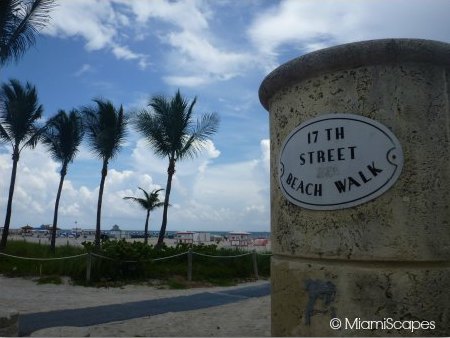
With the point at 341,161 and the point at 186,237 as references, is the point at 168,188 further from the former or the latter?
the point at 186,237

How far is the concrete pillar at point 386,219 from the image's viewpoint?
97.9 inches

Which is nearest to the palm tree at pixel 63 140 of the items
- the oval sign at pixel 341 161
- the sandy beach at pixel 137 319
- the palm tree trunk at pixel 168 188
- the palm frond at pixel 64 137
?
the palm frond at pixel 64 137

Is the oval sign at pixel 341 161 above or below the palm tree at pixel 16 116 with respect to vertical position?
below

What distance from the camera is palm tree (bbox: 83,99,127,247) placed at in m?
18.9

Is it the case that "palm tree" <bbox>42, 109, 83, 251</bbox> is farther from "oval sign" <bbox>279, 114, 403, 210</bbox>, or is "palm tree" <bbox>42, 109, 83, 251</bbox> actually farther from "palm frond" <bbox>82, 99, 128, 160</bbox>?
"oval sign" <bbox>279, 114, 403, 210</bbox>

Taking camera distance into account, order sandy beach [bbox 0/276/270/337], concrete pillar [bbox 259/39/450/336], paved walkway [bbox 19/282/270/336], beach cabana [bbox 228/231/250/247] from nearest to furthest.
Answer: concrete pillar [bbox 259/39/450/336]
sandy beach [bbox 0/276/270/337]
paved walkway [bbox 19/282/270/336]
beach cabana [bbox 228/231/250/247]

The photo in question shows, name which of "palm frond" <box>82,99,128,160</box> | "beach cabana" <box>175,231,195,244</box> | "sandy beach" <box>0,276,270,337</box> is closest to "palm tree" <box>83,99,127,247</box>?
"palm frond" <box>82,99,128,160</box>

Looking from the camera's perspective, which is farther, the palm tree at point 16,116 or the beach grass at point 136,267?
the palm tree at point 16,116

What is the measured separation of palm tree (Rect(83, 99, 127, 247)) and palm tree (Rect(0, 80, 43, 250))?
97.9 inches

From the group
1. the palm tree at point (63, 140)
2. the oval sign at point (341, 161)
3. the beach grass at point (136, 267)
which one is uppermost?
the palm tree at point (63, 140)

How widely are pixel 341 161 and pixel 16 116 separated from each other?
56.8 feet

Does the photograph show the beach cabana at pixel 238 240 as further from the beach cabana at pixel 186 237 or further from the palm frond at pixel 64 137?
the palm frond at pixel 64 137

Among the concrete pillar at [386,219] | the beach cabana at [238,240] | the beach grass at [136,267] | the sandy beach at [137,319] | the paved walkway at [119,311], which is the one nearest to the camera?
the concrete pillar at [386,219]

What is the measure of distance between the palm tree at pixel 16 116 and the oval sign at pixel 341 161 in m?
16.7
